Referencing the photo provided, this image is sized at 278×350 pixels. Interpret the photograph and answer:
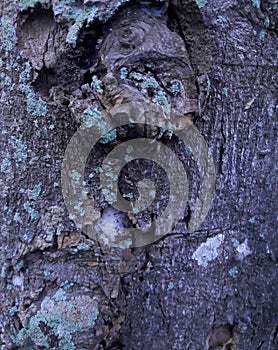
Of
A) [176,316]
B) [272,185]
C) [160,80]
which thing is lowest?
[176,316]

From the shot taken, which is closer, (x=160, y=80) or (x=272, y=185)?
(x=160, y=80)

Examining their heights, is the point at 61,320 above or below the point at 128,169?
below

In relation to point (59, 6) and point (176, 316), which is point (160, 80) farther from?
point (176, 316)

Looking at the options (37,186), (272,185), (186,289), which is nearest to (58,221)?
(37,186)

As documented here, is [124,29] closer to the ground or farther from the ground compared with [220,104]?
farther from the ground

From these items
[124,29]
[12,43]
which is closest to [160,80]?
[124,29]

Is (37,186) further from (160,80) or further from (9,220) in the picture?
(160,80)
